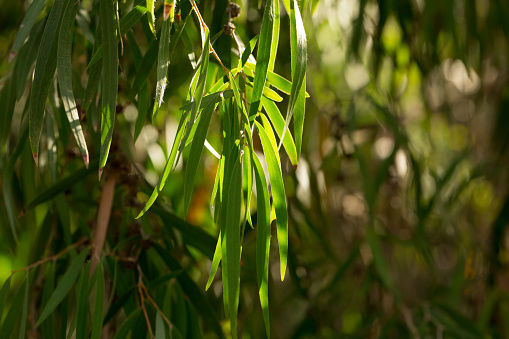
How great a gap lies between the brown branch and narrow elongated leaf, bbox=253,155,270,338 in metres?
0.24

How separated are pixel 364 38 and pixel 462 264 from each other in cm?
49

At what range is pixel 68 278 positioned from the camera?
2.08 feet

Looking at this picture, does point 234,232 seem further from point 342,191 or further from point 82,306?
point 342,191

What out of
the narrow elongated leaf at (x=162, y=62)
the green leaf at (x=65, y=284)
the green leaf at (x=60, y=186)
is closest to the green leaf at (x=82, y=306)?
the green leaf at (x=65, y=284)

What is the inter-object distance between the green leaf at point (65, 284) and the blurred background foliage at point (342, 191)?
38mm

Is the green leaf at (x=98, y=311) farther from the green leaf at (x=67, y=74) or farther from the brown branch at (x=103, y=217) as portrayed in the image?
the green leaf at (x=67, y=74)

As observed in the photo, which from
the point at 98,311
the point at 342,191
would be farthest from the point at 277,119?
the point at 342,191

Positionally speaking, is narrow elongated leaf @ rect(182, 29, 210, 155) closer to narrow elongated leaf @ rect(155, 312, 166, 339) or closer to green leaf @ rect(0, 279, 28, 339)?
narrow elongated leaf @ rect(155, 312, 166, 339)

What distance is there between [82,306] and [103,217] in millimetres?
139

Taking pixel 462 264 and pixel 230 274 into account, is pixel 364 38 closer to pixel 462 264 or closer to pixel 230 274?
pixel 462 264

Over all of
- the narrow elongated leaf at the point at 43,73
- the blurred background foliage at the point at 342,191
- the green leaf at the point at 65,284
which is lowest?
the blurred background foliage at the point at 342,191

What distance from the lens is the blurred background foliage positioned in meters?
0.76

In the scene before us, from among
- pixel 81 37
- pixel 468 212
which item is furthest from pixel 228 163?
pixel 468 212

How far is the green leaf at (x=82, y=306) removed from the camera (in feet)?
1.94
